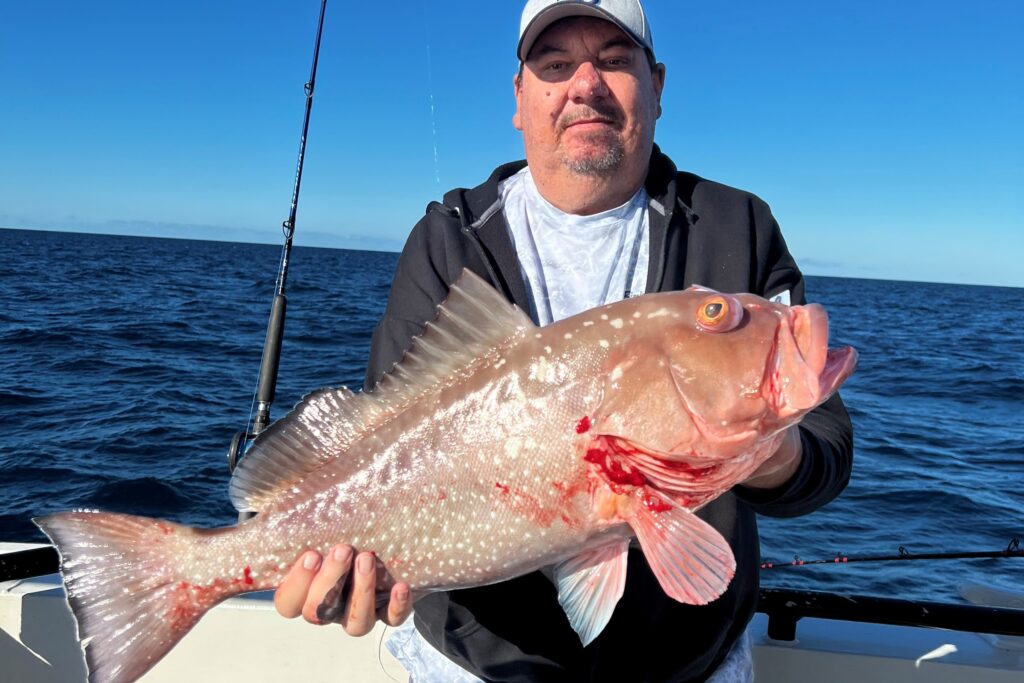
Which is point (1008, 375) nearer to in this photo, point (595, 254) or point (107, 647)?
point (595, 254)

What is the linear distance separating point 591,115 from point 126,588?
2201 mm

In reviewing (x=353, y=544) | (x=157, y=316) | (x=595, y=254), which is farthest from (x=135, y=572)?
(x=157, y=316)

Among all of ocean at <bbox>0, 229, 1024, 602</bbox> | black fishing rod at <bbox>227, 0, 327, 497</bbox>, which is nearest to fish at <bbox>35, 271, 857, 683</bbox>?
black fishing rod at <bbox>227, 0, 327, 497</bbox>

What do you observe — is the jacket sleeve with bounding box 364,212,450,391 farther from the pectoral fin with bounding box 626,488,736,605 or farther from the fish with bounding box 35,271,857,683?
the pectoral fin with bounding box 626,488,736,605

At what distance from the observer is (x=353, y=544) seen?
7.39 ft

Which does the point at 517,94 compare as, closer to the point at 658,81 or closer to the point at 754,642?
the point at 658,81

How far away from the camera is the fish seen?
199 cm

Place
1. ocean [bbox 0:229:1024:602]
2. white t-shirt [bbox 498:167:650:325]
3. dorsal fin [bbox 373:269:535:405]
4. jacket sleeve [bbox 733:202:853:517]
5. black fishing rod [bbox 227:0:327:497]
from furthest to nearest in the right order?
ocean [bbox 0:229:1024:602]
black fishing rod [bbox 227:0:327:497]
white t-shirt [bbox 498:167:650:325]
jacket sleeve [bbox 733:202:853:517]
dorsal fin [bbox 373:269:535:405]

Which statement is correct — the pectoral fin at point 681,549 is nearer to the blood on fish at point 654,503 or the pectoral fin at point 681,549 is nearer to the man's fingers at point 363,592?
the blood on fish at point 654,503

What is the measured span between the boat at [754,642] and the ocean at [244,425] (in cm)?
441

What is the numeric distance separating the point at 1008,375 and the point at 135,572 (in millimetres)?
23045

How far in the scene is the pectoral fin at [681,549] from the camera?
2102 mm

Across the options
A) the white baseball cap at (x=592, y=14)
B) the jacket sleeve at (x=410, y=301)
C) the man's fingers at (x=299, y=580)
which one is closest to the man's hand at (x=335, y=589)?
the man's fingers at (x=299, y=580)

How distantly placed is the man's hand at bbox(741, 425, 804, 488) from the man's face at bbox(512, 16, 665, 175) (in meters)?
1.22
